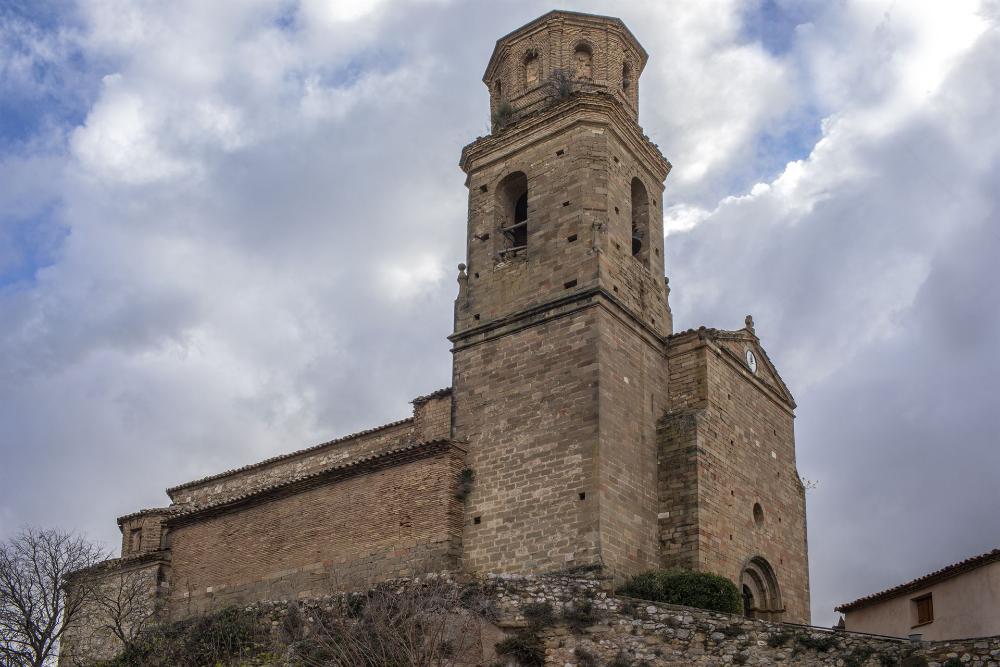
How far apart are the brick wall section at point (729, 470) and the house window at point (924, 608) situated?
8.63 feet

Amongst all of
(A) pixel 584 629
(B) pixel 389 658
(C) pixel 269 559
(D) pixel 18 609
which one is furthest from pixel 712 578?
(D) pixel 18 609

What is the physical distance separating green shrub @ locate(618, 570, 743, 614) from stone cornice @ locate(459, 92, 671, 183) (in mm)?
9977

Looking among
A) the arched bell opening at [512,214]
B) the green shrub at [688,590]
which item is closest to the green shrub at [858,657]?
the green shrub at [688,590]

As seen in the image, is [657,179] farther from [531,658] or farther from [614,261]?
[531,658]

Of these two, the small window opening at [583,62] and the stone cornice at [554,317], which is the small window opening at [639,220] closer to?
the stone cornice at [554,317]

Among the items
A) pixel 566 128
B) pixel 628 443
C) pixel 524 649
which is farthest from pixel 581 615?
pixel 566 128

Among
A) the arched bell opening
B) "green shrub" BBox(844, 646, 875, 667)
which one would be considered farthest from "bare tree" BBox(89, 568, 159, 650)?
"green shrub" BBox(844, 646, 875, 667)

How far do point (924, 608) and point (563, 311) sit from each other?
29.9 feet

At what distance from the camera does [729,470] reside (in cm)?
2395

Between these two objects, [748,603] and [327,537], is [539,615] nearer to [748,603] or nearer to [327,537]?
[327,537]

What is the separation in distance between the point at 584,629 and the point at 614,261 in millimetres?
8274

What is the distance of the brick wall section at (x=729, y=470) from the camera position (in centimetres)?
2261

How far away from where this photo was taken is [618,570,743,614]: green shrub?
2005 centimetres

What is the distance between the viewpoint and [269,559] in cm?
2450
